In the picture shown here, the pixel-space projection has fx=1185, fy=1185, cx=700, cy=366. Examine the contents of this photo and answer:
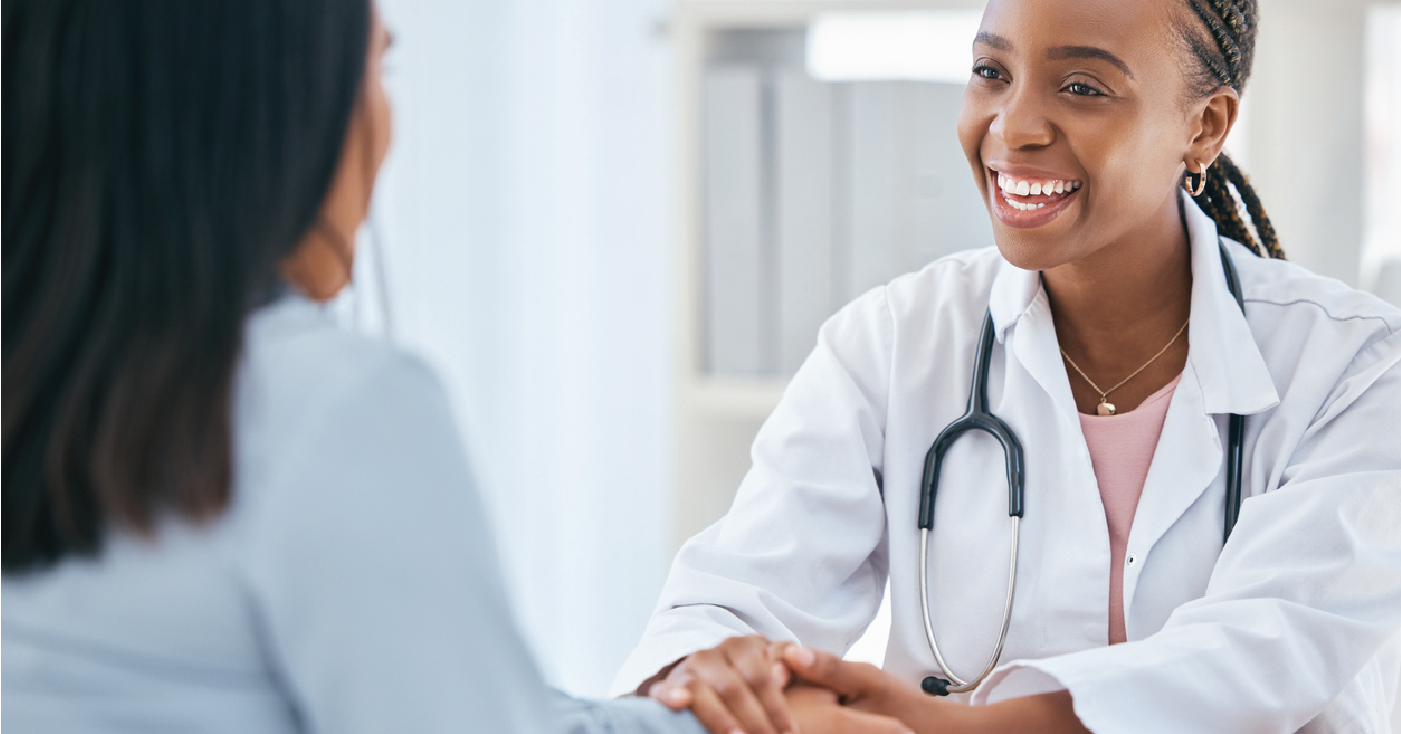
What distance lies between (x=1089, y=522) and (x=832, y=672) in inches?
11.9

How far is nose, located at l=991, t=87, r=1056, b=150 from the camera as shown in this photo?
1115mm

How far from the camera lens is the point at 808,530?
3.75 feet

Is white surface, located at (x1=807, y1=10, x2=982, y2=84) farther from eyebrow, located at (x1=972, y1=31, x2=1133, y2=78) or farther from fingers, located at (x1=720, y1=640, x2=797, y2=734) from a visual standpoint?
fingers, located at (x1=720, y1=640, x2=797, y2=734)

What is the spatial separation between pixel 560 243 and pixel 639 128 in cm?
25

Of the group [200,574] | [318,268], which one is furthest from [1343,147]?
[200,574]

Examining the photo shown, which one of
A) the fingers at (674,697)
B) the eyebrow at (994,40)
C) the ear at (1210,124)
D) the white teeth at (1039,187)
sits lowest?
the fingers at (674,697)

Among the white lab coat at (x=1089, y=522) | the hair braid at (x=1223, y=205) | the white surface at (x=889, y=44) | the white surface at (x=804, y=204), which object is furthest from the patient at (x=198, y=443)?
the white surface at (x=889, y=44)

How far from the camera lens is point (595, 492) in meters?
2.18

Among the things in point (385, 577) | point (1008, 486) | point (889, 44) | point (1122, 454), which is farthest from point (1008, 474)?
point (889, 44)

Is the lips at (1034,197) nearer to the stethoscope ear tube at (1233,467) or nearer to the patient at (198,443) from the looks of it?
the stethoscope ear tube at (1233,467)

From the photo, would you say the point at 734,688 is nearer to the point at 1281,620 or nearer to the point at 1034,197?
the point at 1281,620

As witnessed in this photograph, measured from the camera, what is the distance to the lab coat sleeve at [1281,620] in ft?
3.03

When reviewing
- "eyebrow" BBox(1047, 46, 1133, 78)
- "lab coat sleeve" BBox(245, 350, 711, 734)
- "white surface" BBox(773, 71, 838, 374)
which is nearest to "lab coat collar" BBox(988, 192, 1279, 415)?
"eyebrow" BBox(1047, 46, 1133, 78)

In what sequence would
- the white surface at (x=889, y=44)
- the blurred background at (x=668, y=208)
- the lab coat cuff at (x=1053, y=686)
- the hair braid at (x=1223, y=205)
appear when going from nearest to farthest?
1. the lab coat cuff at (x=1053, y=686)
2. the hair braid at (x=1223, y=205)
3. the blurred background at (x=668, y=208)
4. the white surface at (x=889, y=44)
